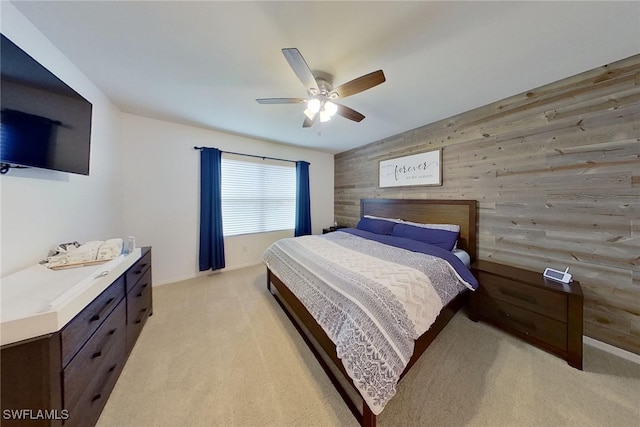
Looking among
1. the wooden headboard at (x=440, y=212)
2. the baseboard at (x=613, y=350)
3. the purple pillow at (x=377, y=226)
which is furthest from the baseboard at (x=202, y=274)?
the baseboard at (x=613, y=350)

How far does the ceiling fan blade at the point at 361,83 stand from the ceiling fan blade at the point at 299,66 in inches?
8.8

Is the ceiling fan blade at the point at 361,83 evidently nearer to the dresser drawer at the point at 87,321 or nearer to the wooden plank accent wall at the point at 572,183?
the wooden plank accent wall at the point at 572,183

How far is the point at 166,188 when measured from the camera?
3.12 metres

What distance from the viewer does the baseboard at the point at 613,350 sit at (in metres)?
1.65

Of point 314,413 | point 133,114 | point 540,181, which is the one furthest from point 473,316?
point 133,114

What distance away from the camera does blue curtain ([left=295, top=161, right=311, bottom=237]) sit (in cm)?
439

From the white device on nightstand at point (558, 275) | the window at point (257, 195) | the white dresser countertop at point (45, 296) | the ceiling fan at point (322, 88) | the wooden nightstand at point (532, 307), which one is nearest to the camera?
the white dresser countertop at point (45, 296)

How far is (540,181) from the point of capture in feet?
6.79

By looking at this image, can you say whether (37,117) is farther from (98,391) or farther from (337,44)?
(337,44)

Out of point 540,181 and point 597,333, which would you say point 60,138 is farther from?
point 597,333

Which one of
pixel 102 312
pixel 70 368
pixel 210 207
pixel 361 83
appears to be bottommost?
pixel 70 368

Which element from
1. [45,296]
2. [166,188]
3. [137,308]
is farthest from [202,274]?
[45,296]

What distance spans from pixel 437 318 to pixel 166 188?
153 inches

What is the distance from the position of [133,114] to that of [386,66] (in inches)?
132
